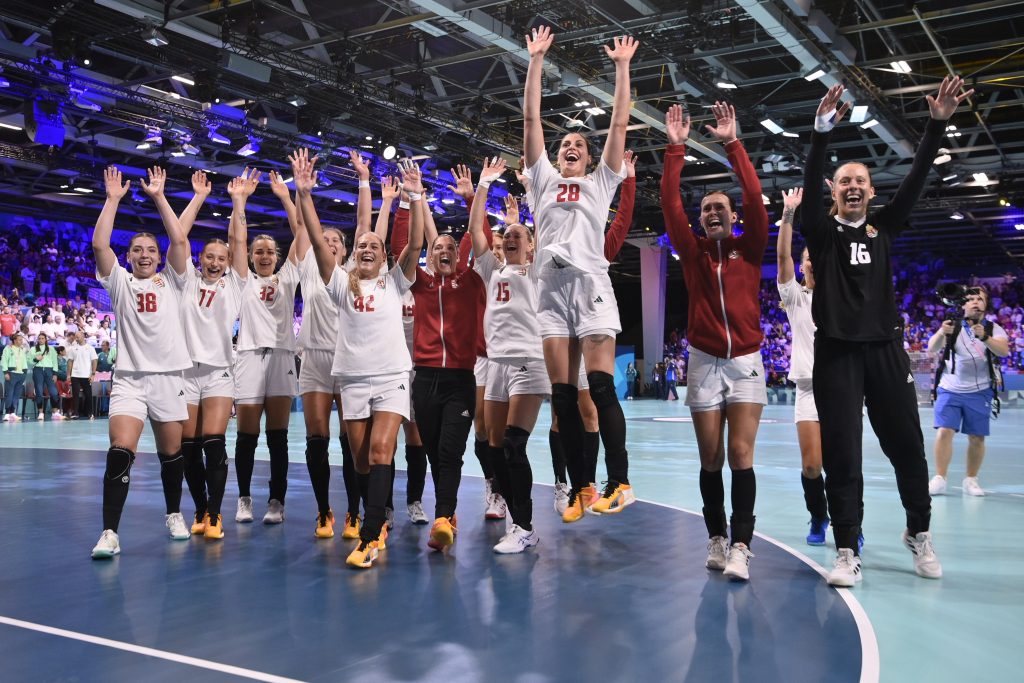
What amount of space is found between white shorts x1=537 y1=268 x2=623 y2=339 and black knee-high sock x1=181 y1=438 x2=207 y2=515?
9.19 ft

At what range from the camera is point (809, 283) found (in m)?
5.59

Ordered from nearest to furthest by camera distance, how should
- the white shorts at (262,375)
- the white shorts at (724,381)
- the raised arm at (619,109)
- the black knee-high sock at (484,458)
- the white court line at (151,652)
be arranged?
the white court line at (151,652)
the white shorts at (724,381)
the raised arm at (619,109)
the white shorts at (262,375)
the black knee-high sock at (484,458)

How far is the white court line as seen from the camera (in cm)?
301

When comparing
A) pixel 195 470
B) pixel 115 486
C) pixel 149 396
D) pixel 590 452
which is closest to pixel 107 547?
pixel 115 486

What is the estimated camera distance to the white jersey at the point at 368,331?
518cm

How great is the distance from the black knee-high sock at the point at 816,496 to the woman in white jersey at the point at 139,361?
4.15m

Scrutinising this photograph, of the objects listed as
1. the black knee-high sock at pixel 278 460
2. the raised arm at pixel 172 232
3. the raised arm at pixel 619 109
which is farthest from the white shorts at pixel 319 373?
the raised arm at pixel 619 109

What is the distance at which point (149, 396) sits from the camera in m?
5.29

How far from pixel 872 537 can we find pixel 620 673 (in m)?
3.32

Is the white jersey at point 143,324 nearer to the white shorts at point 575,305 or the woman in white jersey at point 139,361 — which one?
the woman in white jersey at point 139,361

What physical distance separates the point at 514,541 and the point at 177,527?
234 cm

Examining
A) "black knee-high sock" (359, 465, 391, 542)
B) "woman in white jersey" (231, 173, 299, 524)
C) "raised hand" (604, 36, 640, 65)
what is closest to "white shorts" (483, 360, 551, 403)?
"black knee-high sock" (359, 465, 391, 542)

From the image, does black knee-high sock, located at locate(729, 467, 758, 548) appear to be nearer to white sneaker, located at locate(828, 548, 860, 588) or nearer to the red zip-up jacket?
white sneaker, located at locate(828, 548, 860, 588)

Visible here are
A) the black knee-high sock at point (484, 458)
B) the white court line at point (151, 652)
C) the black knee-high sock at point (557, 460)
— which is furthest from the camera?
the black knee-high sock at point (484, 458)
